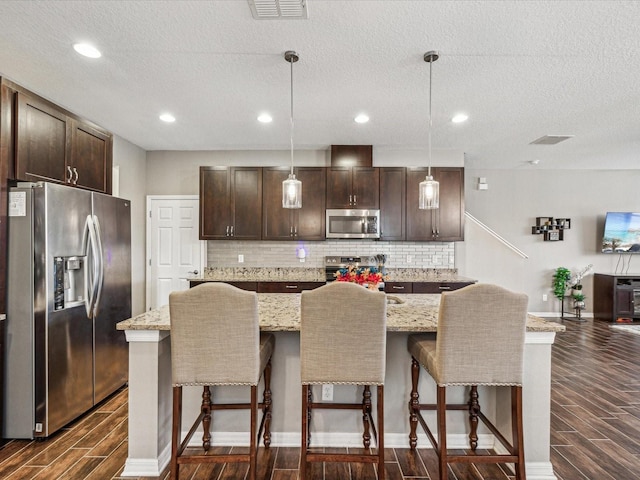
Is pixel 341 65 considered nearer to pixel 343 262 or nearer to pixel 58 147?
pixel 58 147

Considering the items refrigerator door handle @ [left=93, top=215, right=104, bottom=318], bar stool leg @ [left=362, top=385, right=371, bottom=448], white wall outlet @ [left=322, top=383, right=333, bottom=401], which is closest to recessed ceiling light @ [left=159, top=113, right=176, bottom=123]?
refrigerator door handle @ [left=93, top=215, right=104, bottom=318]

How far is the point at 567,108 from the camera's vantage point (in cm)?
336

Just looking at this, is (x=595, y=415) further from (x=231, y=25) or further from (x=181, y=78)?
(x=181, y=78)

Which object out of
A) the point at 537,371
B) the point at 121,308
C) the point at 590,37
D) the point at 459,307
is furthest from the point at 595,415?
the point at 121,308

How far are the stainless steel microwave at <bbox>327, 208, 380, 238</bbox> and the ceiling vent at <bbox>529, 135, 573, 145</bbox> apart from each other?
222cm

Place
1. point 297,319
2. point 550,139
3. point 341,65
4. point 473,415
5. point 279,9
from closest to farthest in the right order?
point 279,9 < point 297,319 < point 473,415 < point 341,65 < point 550,139

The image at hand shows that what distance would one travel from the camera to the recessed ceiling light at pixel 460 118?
11.7ft

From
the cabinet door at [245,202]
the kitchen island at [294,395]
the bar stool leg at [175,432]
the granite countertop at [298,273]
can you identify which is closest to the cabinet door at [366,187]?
the granite countertop at [298,273]

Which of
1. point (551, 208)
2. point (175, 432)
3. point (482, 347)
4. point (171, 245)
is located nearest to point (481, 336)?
point (482, 347)

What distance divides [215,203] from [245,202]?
0.41 metres

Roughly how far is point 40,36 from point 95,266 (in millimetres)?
1626

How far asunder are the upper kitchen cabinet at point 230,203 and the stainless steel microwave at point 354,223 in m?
1.01

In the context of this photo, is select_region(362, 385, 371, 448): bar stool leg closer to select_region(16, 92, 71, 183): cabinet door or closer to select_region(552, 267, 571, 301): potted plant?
select_region(16, 92, 71, 183): cabinet door

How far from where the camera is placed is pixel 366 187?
4.70 m
